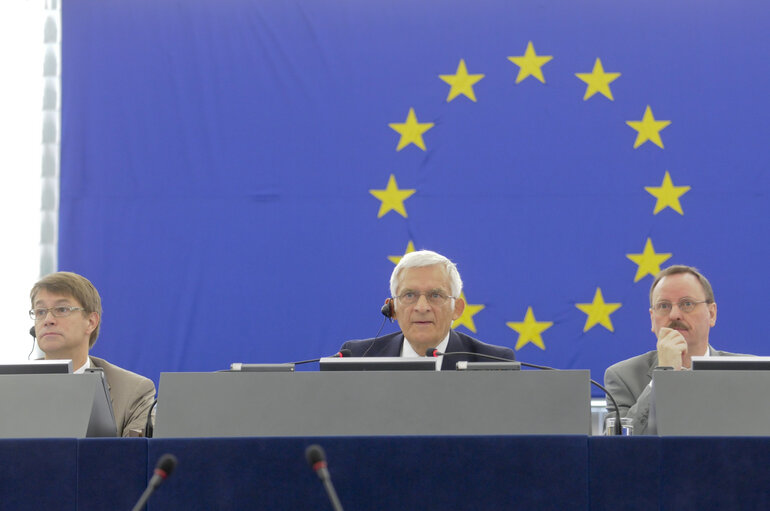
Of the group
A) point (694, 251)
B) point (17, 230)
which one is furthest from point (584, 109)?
point (17, 230)

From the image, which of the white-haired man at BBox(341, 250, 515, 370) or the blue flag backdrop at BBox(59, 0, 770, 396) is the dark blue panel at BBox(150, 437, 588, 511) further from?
the blue flag backdrop at BBox(59, 0, 770, 396)

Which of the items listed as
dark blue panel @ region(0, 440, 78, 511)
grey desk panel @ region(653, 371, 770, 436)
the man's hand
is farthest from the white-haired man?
dark blue panel @ region(0, 440, 78, 511)

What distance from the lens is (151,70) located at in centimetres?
406

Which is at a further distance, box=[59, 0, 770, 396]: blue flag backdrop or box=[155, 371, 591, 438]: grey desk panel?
box=[59, 0, 770, 396]: blue flag backdrop

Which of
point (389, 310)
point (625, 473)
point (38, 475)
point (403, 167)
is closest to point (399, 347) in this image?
point (389, 310)

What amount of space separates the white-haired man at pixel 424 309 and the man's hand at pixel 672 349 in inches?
20.0

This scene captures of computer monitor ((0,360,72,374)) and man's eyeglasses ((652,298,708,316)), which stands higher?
man's eyeglasses ((652,298,708,316))

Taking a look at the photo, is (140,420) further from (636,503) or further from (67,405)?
(636,503)

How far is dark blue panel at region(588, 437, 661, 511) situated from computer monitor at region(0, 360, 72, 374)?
4.00 feet

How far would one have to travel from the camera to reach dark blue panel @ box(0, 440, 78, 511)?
1767 mm

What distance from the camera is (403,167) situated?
13.1 ft

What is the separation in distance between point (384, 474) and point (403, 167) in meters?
2.36

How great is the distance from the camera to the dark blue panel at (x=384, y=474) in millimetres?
1769

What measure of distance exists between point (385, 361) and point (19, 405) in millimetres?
807
